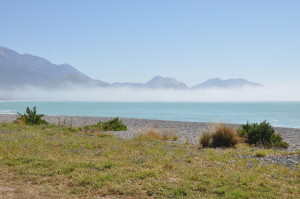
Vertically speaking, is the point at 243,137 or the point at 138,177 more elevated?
the point at 243,137

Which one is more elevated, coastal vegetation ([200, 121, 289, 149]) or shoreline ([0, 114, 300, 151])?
coastal vegetation ([200, 121, 289, 149])

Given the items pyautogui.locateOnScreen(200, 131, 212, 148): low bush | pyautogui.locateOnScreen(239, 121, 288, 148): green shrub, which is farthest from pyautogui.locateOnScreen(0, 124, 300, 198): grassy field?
pyautogui.locateOnScreen(239, 121, 288, 148): green shrub

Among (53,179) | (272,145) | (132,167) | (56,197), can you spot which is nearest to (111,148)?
(132,167)

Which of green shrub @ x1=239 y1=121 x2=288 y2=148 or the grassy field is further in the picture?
green shrub @ x1=239 y1=121 x2=288 y2=148

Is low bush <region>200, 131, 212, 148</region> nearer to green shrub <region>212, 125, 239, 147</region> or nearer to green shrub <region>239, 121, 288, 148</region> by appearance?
green shrub <region>212, 125, 239, 147</region>

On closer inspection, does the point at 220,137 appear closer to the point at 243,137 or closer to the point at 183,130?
the point at 243,137

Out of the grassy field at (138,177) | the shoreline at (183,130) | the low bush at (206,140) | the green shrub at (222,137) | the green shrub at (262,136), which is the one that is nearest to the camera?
the grassy field at (138,177)

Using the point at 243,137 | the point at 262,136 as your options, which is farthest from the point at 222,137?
the point at 262,136

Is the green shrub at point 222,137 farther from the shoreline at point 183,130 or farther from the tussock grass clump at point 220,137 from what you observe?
the shoreline at point 183,130

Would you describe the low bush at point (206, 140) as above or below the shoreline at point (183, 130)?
above

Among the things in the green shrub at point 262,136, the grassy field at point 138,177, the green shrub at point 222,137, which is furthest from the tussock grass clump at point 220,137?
the grassy field at point 138,177

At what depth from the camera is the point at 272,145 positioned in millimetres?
15977

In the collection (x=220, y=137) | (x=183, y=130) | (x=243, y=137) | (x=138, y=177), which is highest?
(x=220, y=137)

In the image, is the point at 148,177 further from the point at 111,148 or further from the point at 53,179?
the point at 111,148
